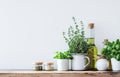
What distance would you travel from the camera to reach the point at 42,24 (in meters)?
1.68

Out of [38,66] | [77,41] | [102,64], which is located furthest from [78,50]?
[38,66]

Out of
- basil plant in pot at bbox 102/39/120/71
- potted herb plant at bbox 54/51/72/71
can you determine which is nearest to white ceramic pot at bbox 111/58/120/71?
basil plant in pot at bbox 102/39/120/71

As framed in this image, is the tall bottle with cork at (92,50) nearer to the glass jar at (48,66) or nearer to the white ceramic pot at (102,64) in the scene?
the white ceramic pot at (102,64)

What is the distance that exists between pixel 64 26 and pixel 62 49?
15 centimetres

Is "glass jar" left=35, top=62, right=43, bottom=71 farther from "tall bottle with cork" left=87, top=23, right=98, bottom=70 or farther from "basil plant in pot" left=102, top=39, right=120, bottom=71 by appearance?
"basil plant in pot" left=102, top=39, right=120, bottom=71

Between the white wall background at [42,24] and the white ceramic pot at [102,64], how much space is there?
208 millimetres

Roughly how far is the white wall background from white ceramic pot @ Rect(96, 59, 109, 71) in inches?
8.2

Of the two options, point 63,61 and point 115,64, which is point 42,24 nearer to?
point 63,61

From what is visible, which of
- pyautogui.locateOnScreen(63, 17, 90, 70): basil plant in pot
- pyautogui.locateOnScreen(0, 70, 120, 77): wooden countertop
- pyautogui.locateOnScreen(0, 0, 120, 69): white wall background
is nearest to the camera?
pyautogui.locateOnScreen(0, 70, 120, 77): wooden countertop

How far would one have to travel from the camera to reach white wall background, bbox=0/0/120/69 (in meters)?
1.66

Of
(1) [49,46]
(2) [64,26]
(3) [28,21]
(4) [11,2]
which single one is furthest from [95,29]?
Result: (4) [11,2]

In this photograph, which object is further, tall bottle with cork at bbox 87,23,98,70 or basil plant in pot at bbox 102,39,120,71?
tall bottle with cork at bbox 87,23,98,70

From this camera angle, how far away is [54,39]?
1667 millimetres

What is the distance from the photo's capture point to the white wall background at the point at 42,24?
166cm
